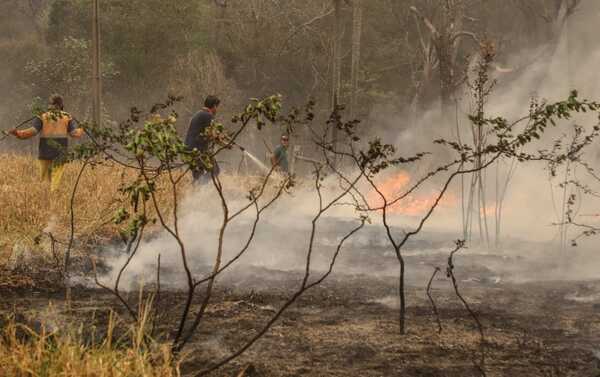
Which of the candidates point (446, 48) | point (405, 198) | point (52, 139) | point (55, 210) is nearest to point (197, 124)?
point (52, 139)

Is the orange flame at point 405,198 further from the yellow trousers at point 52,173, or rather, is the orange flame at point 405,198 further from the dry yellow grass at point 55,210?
the yellow trousers at point 52,173

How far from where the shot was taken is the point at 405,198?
57.9 ft

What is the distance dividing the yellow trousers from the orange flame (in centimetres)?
709

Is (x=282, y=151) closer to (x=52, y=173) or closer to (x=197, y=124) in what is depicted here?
(x=197, y=124)

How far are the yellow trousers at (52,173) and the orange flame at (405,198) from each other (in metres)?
7.09

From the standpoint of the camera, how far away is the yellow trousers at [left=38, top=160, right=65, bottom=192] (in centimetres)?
1074

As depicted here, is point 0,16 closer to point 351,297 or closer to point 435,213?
point 435,213

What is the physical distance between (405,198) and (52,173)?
913cm

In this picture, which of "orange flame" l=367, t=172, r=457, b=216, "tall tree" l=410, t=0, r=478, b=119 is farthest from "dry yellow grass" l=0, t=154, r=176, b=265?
"tall tree" l=410, t=0, r=478, b=119

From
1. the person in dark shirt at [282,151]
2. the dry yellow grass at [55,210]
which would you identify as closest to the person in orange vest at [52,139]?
the dry yellow grass at [55,210]

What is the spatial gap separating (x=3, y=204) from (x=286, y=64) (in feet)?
88.4

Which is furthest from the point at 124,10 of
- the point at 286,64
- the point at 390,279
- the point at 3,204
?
the point at 390,279

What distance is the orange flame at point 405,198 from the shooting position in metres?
16.8

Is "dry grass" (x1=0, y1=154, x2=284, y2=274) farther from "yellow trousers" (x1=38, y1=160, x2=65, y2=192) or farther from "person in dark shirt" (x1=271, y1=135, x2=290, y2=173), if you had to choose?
"person in dark shirt" (x1=271, y1=135, x2=290, y2=173)
